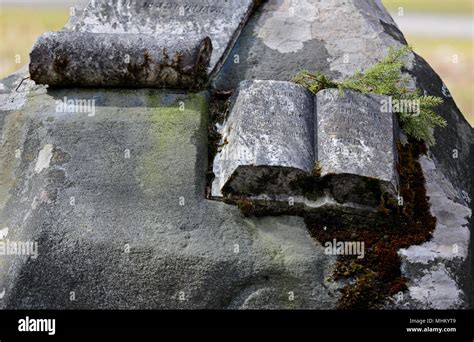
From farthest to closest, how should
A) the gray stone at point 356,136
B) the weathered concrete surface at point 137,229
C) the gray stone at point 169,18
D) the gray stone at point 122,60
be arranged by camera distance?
the gray stone at point 169,18 < the gray stone at point 122,60 < the gray stone at point 356,136 < the weathered concrete surface at point 137,229

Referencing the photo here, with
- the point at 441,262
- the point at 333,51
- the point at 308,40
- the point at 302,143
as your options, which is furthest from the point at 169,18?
the point at 441,262

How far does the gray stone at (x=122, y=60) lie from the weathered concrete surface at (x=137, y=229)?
336 mm

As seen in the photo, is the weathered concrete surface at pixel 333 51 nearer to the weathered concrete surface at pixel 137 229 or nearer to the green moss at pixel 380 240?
the green moss at pixel 380 240

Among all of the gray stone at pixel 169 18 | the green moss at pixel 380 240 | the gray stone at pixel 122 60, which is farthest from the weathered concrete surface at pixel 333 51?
the green moss at pixel 380 240

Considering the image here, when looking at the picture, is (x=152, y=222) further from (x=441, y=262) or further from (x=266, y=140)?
(x=441, y=262)

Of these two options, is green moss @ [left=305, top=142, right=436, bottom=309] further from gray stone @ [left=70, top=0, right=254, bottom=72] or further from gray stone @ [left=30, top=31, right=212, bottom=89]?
gray stone @ [left=70, top=0, right=254, bottom=72]

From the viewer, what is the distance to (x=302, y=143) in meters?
6.17

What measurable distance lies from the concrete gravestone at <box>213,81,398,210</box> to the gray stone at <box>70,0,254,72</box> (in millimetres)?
1145

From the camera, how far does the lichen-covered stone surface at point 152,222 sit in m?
5.76

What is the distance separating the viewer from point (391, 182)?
5973 millimetres

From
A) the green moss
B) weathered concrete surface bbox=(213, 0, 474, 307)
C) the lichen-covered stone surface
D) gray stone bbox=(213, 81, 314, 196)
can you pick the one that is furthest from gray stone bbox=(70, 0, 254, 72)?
the green moss

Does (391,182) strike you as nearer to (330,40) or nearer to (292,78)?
(292,78)

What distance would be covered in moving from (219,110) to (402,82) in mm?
1648

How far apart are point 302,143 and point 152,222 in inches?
50.4
